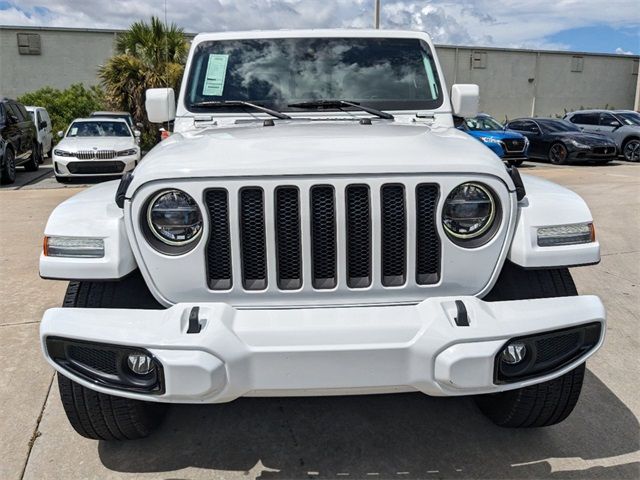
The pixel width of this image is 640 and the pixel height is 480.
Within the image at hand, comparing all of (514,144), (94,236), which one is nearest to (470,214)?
(94,236)

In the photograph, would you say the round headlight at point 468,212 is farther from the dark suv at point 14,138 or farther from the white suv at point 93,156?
the dark suv at point 14,138

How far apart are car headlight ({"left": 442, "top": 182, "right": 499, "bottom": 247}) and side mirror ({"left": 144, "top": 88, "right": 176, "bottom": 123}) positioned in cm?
217

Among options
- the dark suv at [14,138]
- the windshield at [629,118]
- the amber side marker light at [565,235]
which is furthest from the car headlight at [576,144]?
the amber side marker light at [565,235]

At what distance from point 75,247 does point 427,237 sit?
136 centimetres

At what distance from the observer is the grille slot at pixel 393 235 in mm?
2203

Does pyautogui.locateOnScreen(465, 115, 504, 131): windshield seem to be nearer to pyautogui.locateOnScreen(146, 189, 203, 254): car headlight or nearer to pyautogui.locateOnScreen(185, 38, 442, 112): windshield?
pyautogui.locateOnScreen(185, 38, 442, 112): windshield

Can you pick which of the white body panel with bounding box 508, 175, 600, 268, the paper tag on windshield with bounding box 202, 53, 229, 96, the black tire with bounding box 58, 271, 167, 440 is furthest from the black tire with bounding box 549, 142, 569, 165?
the black tire with bounding box 58, 271, 167, 440

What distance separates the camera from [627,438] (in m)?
2.79

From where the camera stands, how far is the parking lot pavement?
101 inches

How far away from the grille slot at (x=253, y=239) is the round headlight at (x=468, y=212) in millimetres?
696

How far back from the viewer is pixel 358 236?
2238mm

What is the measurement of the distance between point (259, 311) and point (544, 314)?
3.45 feet

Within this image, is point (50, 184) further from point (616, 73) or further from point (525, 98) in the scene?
point (616, 73)

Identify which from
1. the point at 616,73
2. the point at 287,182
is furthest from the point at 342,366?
the point at 616,73
